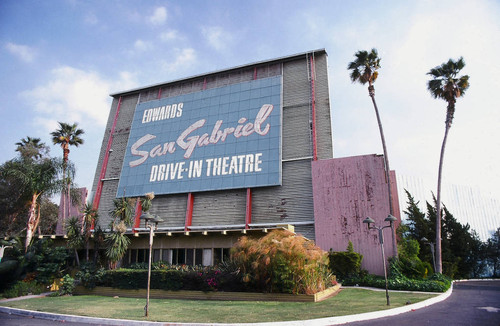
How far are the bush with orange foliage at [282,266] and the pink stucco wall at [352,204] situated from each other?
8.39m

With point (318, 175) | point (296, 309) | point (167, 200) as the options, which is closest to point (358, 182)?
point (318, 175)

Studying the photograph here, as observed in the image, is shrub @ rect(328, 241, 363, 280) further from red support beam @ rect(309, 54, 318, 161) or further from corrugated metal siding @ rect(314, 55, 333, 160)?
corrugated metal siding @ rect(314, 55, 333, 160)

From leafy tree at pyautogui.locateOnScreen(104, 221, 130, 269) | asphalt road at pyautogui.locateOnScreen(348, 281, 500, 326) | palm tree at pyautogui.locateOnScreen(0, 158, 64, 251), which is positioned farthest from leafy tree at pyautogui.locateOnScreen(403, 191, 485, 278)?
palm tree at pyautogui.locateOnScreen(0, 158, 64, 251)

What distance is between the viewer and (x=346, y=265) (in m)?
22.9

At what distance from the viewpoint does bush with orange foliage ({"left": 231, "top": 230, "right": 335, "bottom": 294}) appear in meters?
16.0

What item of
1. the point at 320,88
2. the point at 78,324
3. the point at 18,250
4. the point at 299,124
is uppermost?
the point at 320,88

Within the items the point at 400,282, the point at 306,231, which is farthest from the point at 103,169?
the point at 400,282

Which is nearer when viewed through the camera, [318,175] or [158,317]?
[158,317]

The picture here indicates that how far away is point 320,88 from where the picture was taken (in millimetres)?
32438

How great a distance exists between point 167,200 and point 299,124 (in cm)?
1567

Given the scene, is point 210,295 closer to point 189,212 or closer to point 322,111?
point 189,212

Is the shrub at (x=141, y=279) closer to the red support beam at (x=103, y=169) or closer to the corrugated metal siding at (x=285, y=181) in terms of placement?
the corrugated metal siding at (x=285, y=181)

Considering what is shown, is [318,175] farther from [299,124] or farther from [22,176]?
[22,176]

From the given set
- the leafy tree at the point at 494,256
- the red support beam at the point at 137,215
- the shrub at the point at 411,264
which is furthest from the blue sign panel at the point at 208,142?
the leafy tree at the point at 494,256
